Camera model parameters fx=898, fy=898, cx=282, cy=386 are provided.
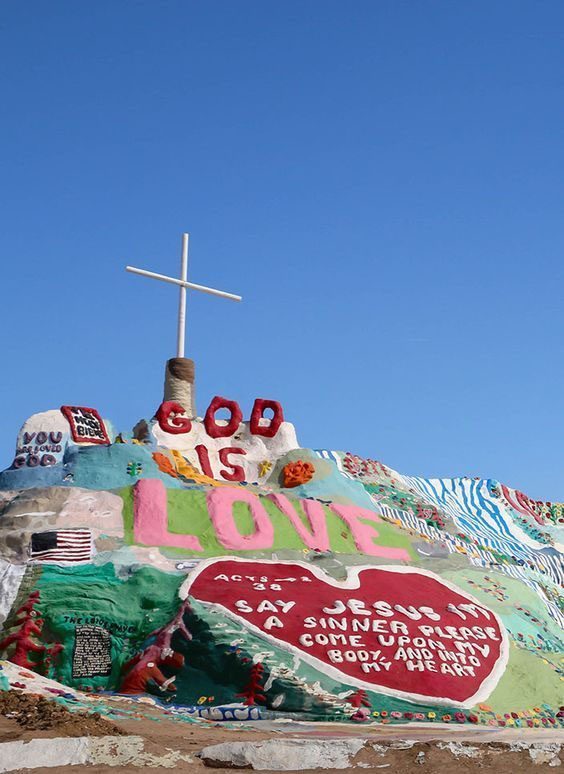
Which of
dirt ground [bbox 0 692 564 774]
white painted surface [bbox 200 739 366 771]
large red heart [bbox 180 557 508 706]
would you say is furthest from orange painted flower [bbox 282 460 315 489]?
white painted surface [bbox 200 739 366 771]

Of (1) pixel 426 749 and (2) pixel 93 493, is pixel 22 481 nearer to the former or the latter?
(2) pixel 93 493

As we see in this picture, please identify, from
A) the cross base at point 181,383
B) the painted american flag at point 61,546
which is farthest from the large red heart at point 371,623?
the cross base at point 181,383

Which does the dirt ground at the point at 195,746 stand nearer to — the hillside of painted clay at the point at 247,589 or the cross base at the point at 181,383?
the hillside of painted clay at the point at 247,589

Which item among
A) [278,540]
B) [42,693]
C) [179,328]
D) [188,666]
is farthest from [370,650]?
[179,328]

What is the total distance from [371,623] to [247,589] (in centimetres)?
226

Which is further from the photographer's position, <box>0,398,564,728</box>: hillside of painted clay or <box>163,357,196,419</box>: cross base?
<box>163,357,196,419</box>: cross base

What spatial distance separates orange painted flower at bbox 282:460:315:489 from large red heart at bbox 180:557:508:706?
548 centimetres

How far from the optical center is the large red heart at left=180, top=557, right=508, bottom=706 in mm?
14523

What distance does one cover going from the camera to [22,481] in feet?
66.3

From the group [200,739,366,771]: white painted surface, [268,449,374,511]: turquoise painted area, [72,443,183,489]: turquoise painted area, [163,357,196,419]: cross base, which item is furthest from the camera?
[163,357,196,419]: cross base

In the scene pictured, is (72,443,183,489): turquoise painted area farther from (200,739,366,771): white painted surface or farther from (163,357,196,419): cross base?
(200,739,366,771): white painted surface

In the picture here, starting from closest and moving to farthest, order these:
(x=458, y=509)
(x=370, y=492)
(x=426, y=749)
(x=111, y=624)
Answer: (x=426, y=749)
(x=111, y=624)
(x=370, y=492)
(x=458, y=509)

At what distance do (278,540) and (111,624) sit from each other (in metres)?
4.44

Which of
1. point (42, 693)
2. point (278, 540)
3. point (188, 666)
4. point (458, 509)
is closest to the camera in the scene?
point (42, 693)
